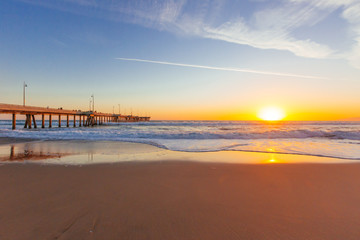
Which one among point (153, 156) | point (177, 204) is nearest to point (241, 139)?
point (153, 156)

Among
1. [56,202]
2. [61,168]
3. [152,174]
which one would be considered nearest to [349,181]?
[152,174]

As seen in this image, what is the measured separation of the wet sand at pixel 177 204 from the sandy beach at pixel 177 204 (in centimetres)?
1

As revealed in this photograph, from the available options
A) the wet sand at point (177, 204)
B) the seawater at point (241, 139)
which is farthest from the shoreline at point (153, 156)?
the wet sand at point (177, 204)

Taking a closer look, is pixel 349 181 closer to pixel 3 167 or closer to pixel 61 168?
pixel 61 168

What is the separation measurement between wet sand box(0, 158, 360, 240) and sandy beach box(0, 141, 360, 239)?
0.01m

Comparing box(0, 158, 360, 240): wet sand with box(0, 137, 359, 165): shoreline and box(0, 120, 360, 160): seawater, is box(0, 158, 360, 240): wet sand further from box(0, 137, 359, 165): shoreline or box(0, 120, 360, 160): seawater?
box(0, 120, 360, 160): seawater

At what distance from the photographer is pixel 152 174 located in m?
4.83

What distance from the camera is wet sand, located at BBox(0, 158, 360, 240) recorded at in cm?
232

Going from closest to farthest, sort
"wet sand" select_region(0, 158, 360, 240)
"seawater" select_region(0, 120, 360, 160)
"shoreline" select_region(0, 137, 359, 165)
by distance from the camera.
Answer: "wet sand" select_region(0, 158, 360, 240)
"shoreline" select_region(0, 137, 359, 165)
"seawater" select_region(0, 120, 360, 160)

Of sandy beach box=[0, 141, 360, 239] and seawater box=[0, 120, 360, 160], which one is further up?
sandy beach box=[0, 141, 360, 239]

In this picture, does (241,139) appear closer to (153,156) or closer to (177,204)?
(153,156)

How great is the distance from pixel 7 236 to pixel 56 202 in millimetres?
887

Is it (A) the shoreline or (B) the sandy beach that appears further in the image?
(A) the shoreline

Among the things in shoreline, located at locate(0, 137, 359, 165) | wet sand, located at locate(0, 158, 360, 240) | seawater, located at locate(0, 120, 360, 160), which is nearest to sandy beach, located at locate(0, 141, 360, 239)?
wet sand, located at locate(0, 158, 360, 240)
